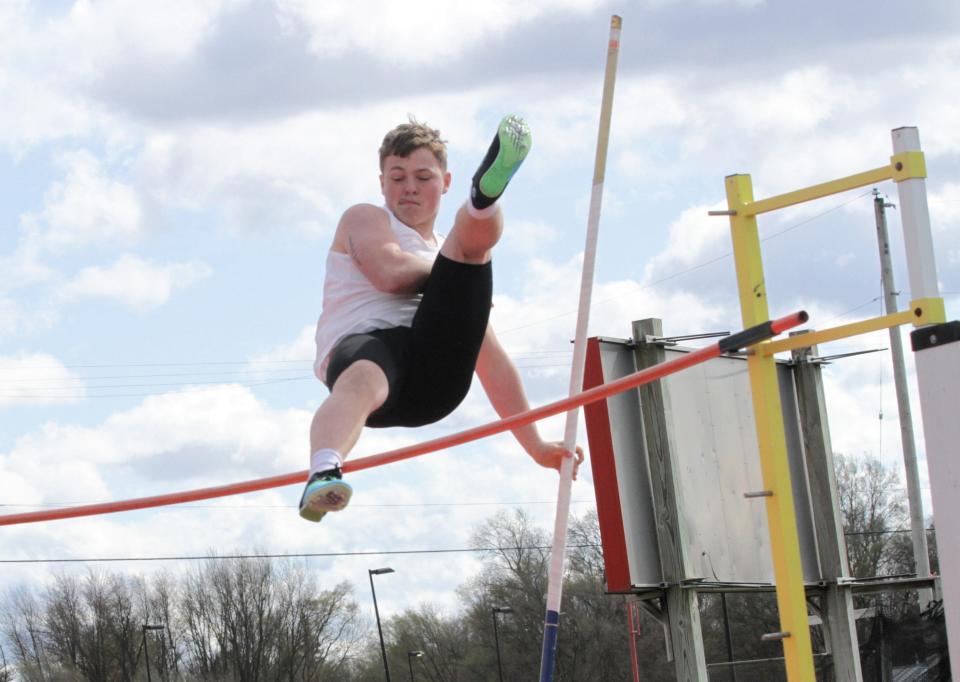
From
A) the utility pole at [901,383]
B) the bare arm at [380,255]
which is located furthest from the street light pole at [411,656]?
the bare arm at [380,255]

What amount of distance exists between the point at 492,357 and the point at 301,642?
38.4 m

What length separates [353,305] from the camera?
11.3 ft

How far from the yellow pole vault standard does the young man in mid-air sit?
70cm

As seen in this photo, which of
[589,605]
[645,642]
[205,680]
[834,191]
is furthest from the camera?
[205,680]

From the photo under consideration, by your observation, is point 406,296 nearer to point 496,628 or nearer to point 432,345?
point 432,345

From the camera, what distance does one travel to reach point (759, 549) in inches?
309

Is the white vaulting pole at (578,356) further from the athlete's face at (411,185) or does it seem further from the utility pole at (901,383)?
the utility pole at (901,383)

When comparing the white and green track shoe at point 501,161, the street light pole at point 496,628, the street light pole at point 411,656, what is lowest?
the street light pole at point 411,656

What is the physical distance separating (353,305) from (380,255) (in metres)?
0.17

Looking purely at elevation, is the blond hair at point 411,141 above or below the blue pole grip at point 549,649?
above

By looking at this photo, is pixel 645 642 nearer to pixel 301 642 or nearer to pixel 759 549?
pixel 301 642

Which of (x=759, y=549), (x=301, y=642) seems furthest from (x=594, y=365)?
(x=301, y=642)

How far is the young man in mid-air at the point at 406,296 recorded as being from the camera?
123 inches

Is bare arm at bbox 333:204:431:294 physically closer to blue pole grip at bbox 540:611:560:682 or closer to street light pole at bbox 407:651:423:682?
blue pole grip at bbox 540:611:560:682
